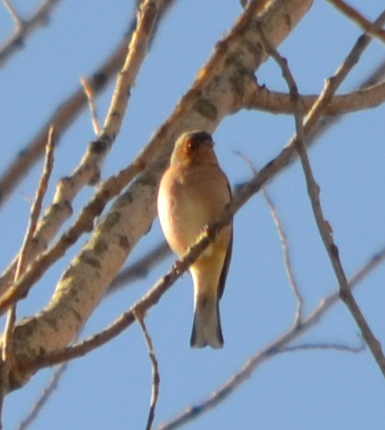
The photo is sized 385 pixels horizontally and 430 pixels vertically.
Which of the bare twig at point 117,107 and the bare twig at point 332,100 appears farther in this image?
the bare twig at point 332,100

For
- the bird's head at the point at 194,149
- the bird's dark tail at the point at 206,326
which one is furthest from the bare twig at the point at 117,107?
the bird's dark tail at the point at 206,326

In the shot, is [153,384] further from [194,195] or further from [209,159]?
[209,159]

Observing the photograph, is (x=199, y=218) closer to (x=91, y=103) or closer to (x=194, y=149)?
(x=194, y=149)

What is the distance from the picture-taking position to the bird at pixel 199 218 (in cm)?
420

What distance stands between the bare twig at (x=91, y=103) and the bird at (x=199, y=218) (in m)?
0.85

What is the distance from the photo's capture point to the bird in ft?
13.8

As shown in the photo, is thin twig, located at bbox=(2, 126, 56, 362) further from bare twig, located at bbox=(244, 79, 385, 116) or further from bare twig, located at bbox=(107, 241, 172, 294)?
bare twig, located at bbox=(244, 79, 385, 116)

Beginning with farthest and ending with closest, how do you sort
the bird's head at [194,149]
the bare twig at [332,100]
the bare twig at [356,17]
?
the bird's head at [194,149], the bare twig at [332,100], the bare twig at [356,17]

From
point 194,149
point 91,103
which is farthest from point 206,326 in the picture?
point 91,103

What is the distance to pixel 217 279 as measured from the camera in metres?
4.41

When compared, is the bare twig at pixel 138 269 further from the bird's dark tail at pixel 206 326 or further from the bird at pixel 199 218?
the bird's dark tail at pixel 206 326

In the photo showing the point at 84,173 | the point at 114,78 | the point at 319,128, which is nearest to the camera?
the point at 84,173

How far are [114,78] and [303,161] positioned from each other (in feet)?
3.74

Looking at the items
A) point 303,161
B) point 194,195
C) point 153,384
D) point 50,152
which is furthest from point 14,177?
point 194,195
